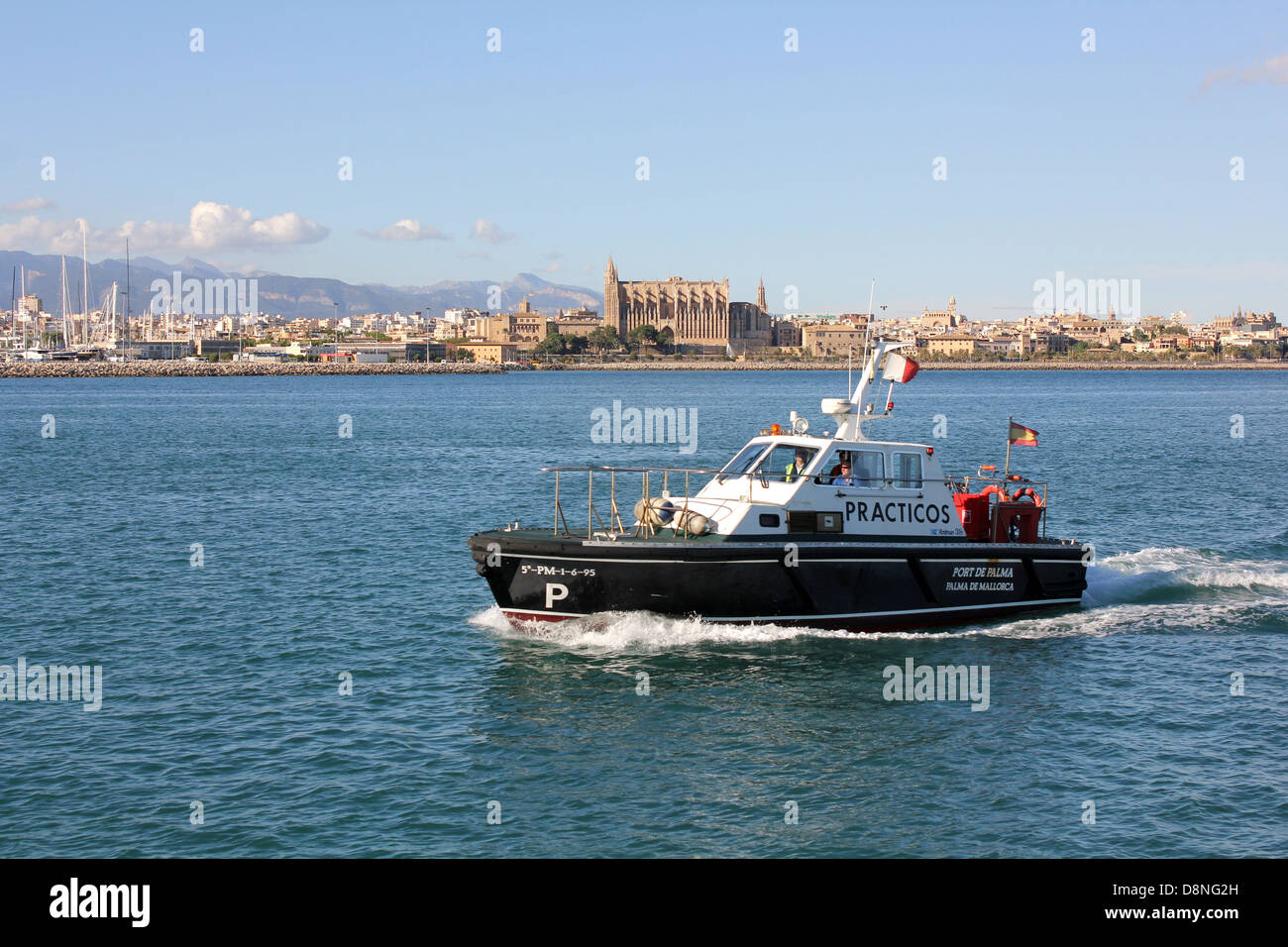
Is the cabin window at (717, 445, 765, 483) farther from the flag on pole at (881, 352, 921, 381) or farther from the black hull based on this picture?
the flag on pole at (881, 352, 921, 381)

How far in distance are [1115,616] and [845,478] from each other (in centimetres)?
662

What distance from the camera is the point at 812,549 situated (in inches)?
765

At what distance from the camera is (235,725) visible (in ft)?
52.3

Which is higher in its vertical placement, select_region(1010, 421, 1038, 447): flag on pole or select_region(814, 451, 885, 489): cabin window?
select_region(1010, 421, 1038, 447): flag on pole

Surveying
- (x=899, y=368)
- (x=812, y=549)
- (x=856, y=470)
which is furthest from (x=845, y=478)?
(x=899, y=368)

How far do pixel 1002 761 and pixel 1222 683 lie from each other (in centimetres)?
567

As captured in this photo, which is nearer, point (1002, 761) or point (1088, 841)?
point (1088, 841)

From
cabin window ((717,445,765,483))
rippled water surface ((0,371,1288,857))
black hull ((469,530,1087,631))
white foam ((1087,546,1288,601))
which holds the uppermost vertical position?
cabin window ((717,445,765,483))

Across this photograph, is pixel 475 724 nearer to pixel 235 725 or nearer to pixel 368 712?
pixel 368 712

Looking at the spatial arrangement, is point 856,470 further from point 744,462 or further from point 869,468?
point 744,462

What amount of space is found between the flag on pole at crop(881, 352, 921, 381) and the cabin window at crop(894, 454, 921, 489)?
5.42 ft

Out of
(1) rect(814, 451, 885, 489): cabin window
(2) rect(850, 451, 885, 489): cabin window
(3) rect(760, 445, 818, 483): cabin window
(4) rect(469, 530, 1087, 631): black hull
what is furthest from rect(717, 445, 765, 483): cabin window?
(4) rect(469, 530, 1087, 631): black hull

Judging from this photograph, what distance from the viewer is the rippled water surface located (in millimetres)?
12820
